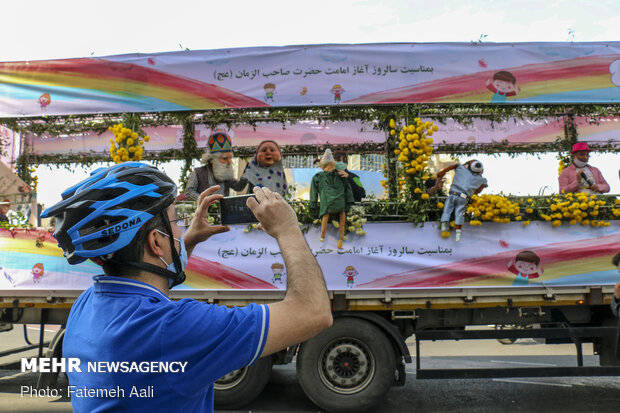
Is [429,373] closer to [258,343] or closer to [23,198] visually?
[258,343]

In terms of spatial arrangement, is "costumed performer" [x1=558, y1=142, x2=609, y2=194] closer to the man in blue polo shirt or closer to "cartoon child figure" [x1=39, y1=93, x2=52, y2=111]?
the man in blue polo shirt

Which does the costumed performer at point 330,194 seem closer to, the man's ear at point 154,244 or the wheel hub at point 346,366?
the wheel hub at point 346,366

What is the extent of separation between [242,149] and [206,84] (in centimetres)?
348

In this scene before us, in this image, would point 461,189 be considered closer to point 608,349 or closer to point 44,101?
point 608,349

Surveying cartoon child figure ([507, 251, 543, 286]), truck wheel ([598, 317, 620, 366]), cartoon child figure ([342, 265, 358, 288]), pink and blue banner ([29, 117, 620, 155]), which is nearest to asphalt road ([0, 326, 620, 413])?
truck wheel ([598, 317, 620, 366])

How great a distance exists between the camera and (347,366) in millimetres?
5480

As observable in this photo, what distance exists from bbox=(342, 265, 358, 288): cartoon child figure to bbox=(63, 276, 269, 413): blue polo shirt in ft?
14.4

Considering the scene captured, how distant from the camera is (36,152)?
970 centimetres

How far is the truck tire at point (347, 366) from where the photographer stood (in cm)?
540

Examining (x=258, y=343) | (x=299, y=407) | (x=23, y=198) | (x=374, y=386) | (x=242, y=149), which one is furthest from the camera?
(x=242, y=149)

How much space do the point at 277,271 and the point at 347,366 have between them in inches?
56.6

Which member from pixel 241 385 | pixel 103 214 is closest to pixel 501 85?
pixel 241 385

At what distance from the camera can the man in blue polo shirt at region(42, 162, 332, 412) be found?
1.18m

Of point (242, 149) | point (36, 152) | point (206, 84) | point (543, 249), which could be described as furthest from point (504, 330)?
point (36, 152)
